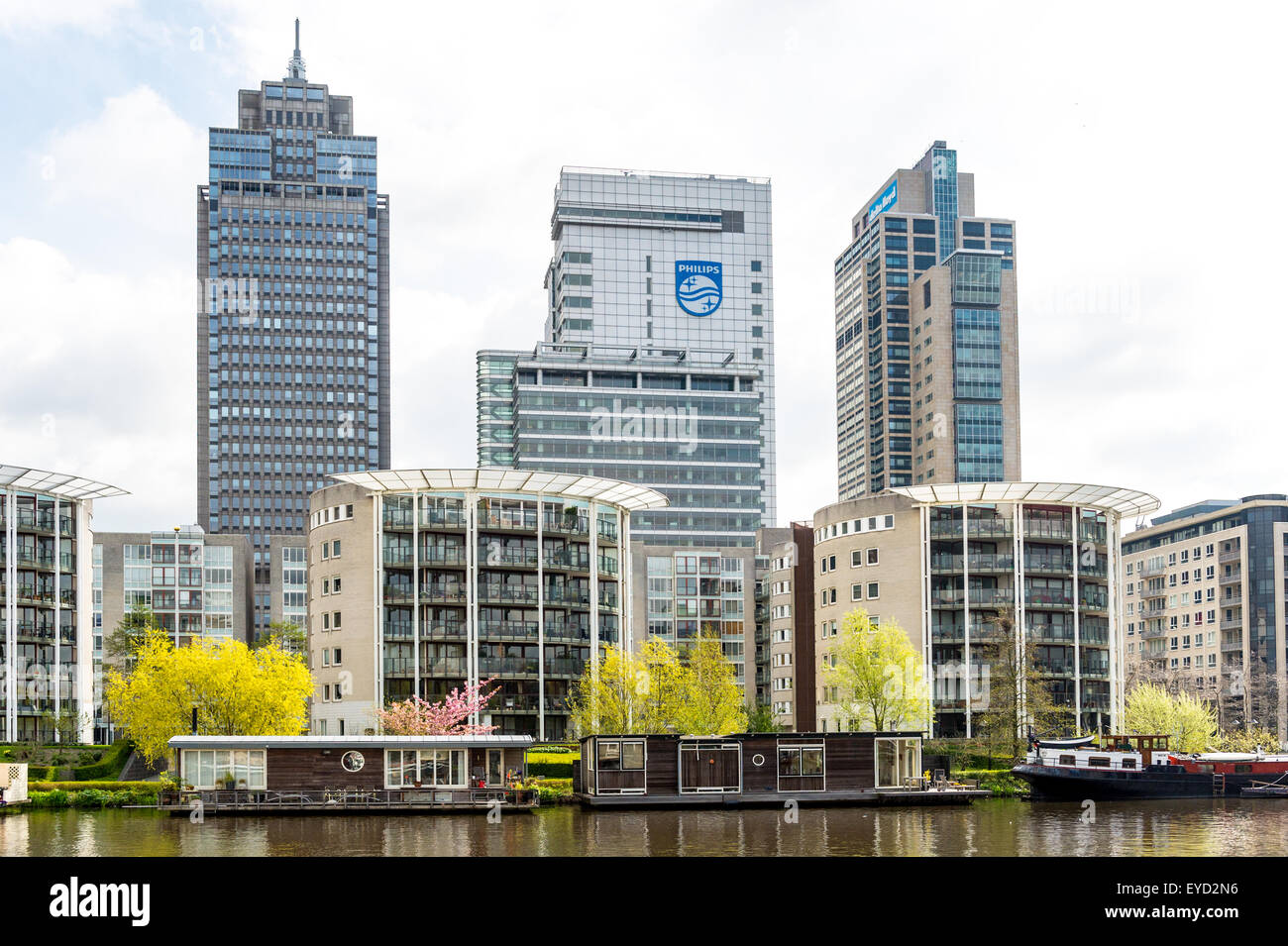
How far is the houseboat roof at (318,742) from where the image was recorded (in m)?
70.1

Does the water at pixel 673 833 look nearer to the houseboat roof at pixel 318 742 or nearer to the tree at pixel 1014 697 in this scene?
the houseboat roof at pixel 318 742

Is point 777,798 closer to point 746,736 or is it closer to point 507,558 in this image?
point 746,736

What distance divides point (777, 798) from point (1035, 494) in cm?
5280

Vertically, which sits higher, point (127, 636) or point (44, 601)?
point (44, 601)

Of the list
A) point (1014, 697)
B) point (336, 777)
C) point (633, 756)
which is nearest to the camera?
point (336, 777)

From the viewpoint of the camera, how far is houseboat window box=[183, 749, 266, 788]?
7031cm

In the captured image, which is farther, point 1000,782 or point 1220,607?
point 1220,607

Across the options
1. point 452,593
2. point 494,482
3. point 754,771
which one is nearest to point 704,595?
point 494,482

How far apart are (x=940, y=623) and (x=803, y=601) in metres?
34.8

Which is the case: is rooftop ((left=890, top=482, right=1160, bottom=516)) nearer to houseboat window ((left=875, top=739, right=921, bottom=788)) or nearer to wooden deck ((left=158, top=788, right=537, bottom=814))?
houseboat window ((left=875, top=739, right=921, bottom=788))

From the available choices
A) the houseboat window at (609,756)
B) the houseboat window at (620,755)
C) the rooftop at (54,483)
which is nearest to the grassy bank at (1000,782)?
the houseboat window at (620,755)

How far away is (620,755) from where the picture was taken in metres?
74.0

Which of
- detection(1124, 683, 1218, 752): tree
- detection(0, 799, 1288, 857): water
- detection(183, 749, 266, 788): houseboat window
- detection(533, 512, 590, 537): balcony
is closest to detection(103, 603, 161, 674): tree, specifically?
detection(533, 512, 590, 537): balcony
